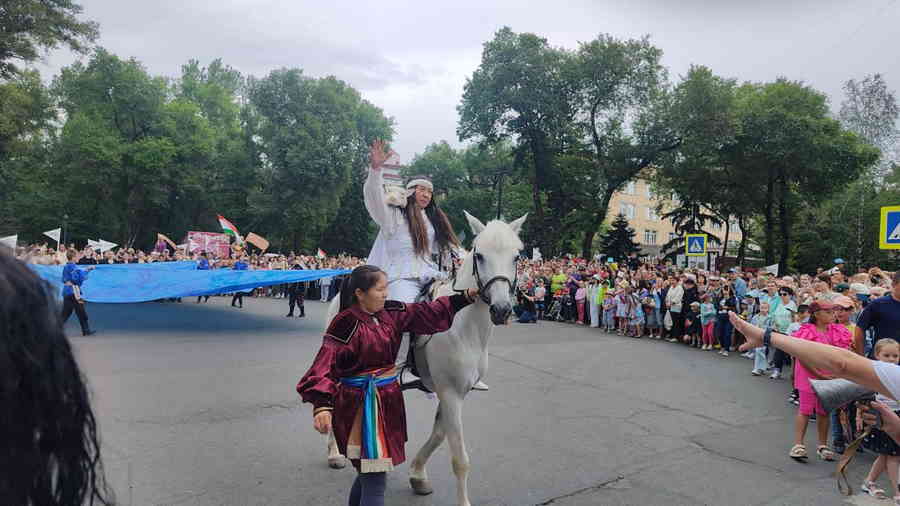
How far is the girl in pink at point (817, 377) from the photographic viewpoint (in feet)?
18.4

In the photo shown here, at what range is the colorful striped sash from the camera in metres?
2.96

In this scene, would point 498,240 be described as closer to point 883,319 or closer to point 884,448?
point 884,448

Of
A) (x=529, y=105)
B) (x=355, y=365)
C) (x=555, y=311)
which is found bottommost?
Answer: (x=555, y=311)

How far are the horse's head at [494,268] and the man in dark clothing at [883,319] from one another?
3.65 m

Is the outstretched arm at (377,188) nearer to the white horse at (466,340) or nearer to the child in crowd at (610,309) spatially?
the white horse at (466,340)

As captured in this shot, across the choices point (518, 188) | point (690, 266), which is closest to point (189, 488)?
point (690, 266)

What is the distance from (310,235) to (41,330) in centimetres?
4908

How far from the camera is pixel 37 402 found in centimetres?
112

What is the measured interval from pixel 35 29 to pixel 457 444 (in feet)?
92.8

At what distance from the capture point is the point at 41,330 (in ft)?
3.72

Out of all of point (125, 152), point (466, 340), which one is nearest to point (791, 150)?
point (466, 340)

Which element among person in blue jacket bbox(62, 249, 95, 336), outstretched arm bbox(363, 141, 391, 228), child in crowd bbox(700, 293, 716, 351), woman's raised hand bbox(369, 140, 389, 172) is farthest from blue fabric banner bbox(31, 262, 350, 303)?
woman's raised hand bbox(369, 140, 389, 172)

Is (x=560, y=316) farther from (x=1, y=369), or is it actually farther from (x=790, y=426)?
(x=1, y=369)

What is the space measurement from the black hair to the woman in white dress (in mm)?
1276
